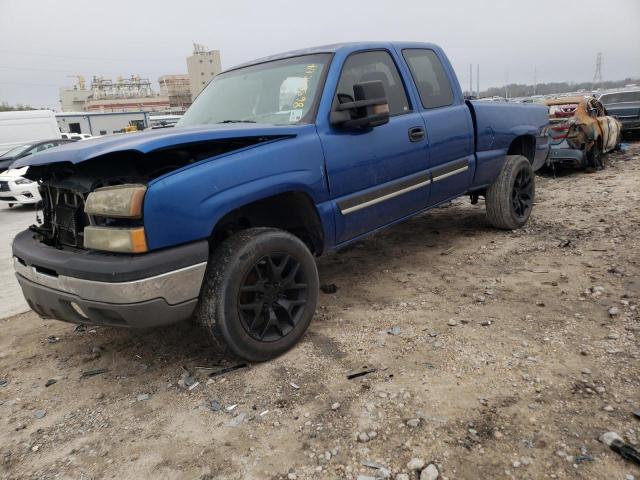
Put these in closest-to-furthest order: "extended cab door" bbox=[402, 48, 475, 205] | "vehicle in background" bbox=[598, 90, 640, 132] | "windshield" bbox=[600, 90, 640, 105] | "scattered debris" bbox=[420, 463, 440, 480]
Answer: "scattered debris" bbox=[420, 463, 440, 480], "extended cab door" bbox=[402, 48, 475, 205], "vehicle in background" bbox=[598, 90, 640, 132], "windshield" bbox=[600, 90, 640, 105]

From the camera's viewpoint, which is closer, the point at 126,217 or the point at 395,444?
the point at 395,444

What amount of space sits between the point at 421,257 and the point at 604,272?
5.26 feet

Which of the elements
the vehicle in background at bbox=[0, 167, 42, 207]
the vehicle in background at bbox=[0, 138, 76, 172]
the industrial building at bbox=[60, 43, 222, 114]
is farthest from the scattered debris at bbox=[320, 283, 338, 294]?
the industrial building at bbox=[60, 43, 222, 114]

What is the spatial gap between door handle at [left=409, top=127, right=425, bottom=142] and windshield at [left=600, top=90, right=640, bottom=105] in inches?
563

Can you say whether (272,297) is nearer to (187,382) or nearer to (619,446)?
(187,382)

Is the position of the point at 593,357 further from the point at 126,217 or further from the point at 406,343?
the point at 126,217

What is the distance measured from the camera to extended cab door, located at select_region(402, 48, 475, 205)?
4.14 meters

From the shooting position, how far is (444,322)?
3.37m

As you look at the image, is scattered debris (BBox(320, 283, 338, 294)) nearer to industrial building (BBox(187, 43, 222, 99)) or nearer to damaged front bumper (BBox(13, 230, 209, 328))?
damaged front bumper (BBox(13, 230, 209, 328))

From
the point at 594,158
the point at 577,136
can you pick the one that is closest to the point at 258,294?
the point at 577,136

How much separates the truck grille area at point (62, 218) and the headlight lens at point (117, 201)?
253 mm

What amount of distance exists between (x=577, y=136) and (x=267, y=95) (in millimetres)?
8107

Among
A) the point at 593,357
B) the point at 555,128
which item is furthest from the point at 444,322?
the point at 555,128

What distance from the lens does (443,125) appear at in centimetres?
422
